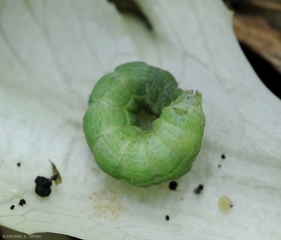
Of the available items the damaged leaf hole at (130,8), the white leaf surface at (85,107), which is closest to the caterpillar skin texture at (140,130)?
the white leaf surface at (85,107)

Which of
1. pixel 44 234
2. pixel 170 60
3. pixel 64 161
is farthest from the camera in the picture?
pixel 170 60

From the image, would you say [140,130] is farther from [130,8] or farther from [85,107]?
[130,8]

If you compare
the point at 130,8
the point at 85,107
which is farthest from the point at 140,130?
the point at 130,8

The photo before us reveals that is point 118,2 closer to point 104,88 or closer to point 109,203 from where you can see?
point 104,88

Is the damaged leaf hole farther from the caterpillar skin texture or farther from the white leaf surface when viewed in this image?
the caterpillar skin texture

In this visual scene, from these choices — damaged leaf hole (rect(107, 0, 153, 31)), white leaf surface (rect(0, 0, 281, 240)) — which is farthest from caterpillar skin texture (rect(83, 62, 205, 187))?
damaged leaf hole (rect(107, 0, 153, 31))

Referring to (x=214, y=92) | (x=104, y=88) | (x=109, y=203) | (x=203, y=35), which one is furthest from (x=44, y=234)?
(x=203, y=35)
